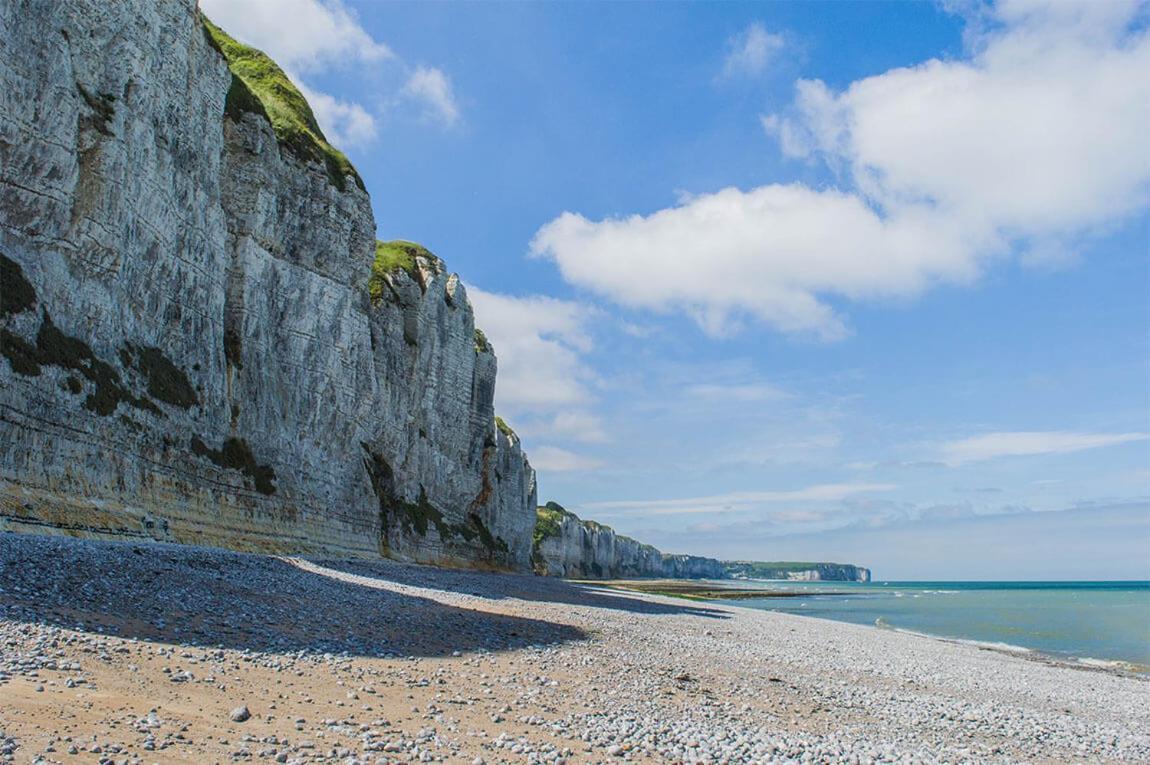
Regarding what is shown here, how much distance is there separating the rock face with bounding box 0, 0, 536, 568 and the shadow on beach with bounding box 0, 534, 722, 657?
7660mm

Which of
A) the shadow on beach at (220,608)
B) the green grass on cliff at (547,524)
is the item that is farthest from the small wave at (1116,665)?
the green grass on cliff at (547,524)

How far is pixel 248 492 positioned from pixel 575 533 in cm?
11995

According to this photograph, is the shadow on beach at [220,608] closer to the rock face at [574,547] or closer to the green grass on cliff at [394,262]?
the green grass on cliff at [394,262]

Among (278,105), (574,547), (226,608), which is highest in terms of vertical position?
(278,105)

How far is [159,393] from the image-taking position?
3203 centimetres

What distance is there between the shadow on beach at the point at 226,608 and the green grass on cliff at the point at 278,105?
3192 centimetres

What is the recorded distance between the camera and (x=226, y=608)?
48.6 ft

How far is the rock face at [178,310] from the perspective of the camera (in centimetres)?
2545

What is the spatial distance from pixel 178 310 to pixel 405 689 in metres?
29.2

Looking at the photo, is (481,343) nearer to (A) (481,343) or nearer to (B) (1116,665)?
(A) (481,343)

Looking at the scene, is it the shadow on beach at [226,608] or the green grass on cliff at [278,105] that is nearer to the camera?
the shadow on beach at [226,608]

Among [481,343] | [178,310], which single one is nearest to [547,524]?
[481,343]

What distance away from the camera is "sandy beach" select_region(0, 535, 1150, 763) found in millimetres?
8516

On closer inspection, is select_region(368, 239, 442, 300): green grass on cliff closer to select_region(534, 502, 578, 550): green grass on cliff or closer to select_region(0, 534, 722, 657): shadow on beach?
select_region(0, 534, 722, 657): shadow on beach
